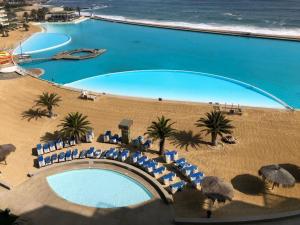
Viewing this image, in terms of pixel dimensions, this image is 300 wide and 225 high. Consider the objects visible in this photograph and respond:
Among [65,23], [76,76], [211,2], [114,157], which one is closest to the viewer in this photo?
[114,157]

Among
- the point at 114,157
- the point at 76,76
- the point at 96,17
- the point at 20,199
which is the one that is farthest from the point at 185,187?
the point at 96,17

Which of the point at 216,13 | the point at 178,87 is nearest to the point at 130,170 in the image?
the point at 178,87

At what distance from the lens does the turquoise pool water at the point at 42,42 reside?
42.8 metres

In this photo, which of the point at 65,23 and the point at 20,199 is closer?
the point at 20,199

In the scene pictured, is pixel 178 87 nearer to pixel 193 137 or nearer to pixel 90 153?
pixel 193 137

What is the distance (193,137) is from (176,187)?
227 inches

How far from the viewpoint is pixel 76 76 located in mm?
34156

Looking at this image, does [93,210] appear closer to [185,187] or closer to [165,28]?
[185,187]

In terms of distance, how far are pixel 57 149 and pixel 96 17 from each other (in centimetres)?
5370

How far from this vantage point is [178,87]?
31.1m

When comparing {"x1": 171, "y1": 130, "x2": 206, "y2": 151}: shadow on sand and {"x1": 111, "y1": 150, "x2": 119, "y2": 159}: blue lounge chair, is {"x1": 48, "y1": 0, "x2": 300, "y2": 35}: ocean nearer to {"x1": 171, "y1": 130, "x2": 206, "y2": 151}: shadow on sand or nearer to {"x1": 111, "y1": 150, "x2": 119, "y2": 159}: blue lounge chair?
{"x1": 171, "y1": 130, "x2": 206, "y2": 151}: shadow on sand

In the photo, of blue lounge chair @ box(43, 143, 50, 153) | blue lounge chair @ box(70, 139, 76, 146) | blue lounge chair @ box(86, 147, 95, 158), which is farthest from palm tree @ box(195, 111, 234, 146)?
blue lounge chair @ box(43, 143, 50, 153)

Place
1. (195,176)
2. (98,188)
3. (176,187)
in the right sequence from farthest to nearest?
(98,188) < (195,176) < (176,187)

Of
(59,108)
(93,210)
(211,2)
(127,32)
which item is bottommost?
(93,210)
